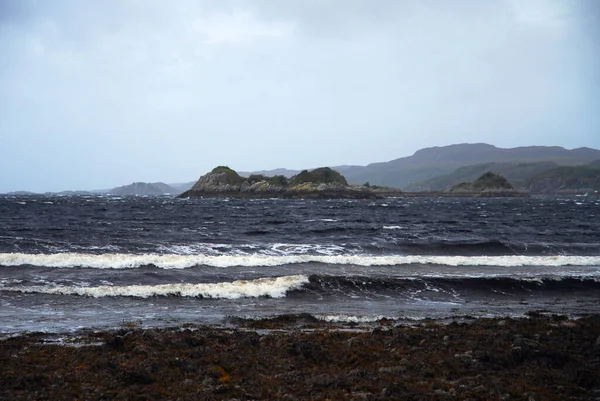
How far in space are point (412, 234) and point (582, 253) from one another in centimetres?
1289

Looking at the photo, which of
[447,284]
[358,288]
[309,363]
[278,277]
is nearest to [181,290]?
[278,277]

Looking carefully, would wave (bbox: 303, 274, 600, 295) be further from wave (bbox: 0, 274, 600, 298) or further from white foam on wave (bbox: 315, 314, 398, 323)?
white foam on wave (bbox: 315, 314, 398, 323)

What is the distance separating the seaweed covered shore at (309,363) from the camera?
25.0 feet

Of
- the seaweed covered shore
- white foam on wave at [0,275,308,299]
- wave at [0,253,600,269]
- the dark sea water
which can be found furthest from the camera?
wave at [0,253,600,269]

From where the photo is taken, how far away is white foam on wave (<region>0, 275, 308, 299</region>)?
17.5 m

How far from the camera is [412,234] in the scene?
40.0m

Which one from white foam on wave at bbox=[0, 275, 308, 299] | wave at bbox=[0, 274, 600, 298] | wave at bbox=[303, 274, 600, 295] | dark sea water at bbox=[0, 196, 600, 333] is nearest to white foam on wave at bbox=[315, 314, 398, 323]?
dark sea water at bbox=[0, 196, 600, 333]

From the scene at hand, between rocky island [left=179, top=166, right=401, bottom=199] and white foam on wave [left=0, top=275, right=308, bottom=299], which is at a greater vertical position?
rocky island [left=179, top=166, right=401, bottom=199]

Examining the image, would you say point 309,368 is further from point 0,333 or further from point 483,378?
point 0,333

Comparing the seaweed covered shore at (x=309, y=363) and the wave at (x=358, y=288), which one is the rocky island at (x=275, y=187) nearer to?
the wave at (x=358, y=288)

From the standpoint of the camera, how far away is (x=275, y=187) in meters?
172

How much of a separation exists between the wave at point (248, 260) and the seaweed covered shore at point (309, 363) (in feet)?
40.4

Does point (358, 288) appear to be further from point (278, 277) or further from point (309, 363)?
point (309, 363)

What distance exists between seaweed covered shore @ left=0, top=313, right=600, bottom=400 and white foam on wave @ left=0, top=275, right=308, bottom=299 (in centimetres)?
529
